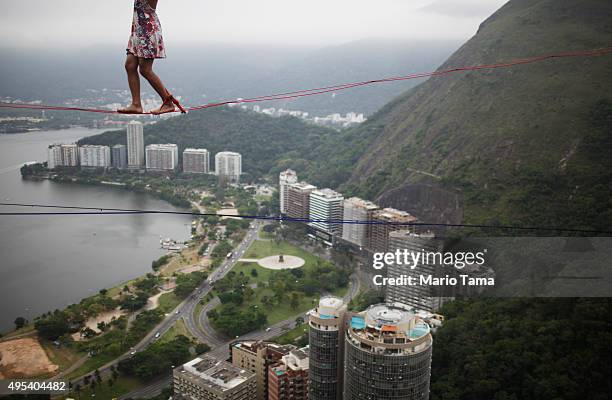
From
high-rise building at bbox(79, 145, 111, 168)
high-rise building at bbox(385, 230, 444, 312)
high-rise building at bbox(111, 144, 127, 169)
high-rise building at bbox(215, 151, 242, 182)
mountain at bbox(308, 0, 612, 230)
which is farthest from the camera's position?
high-rise building at bbox(215, 151, 242, 182)

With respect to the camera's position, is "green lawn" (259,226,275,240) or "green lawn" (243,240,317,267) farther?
"green lawn" (259,226,275,240)

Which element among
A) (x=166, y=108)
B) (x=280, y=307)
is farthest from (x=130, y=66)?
(x=280, y=307)

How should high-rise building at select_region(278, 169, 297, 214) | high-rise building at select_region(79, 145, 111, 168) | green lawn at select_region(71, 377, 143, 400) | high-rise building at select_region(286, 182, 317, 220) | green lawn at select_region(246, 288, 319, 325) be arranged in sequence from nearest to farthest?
green lawn at select_region(71, 377, 143, 400) < green lawn at select_region(246, 288, 319, 325) < high-rise building at select_region(286, 182, 317, 220) < high-rise building at select_region(278, 169, 297, 214) < high-rise building at select_region(79, 145, 111, 168)

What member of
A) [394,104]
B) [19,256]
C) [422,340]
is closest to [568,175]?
[422,340]

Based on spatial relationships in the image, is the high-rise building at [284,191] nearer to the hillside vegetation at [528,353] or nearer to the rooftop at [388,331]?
the hillside vegetation at [528,353]

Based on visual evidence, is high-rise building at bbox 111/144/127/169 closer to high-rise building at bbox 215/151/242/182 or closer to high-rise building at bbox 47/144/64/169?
high-rise building at bbox 215/151/242/182

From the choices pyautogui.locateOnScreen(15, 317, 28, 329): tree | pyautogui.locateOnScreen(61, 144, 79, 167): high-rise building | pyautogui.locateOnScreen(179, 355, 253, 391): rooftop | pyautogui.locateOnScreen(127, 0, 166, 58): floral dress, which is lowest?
pyautogui.locateOnScreen(15, 317, 28, 329): tree

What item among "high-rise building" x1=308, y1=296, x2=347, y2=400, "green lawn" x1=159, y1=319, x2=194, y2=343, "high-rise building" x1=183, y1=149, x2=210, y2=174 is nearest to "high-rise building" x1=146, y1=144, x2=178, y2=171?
"high-rise building" x1=183, y1=149, x2=210, y2=174

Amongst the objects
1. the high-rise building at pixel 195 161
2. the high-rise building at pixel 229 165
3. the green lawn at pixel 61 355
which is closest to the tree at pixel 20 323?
the green lawn at pixel 61 355

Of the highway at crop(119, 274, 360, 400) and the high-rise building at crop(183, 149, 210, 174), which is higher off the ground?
the high-rise building at crop(183, 149, 210, 174)
